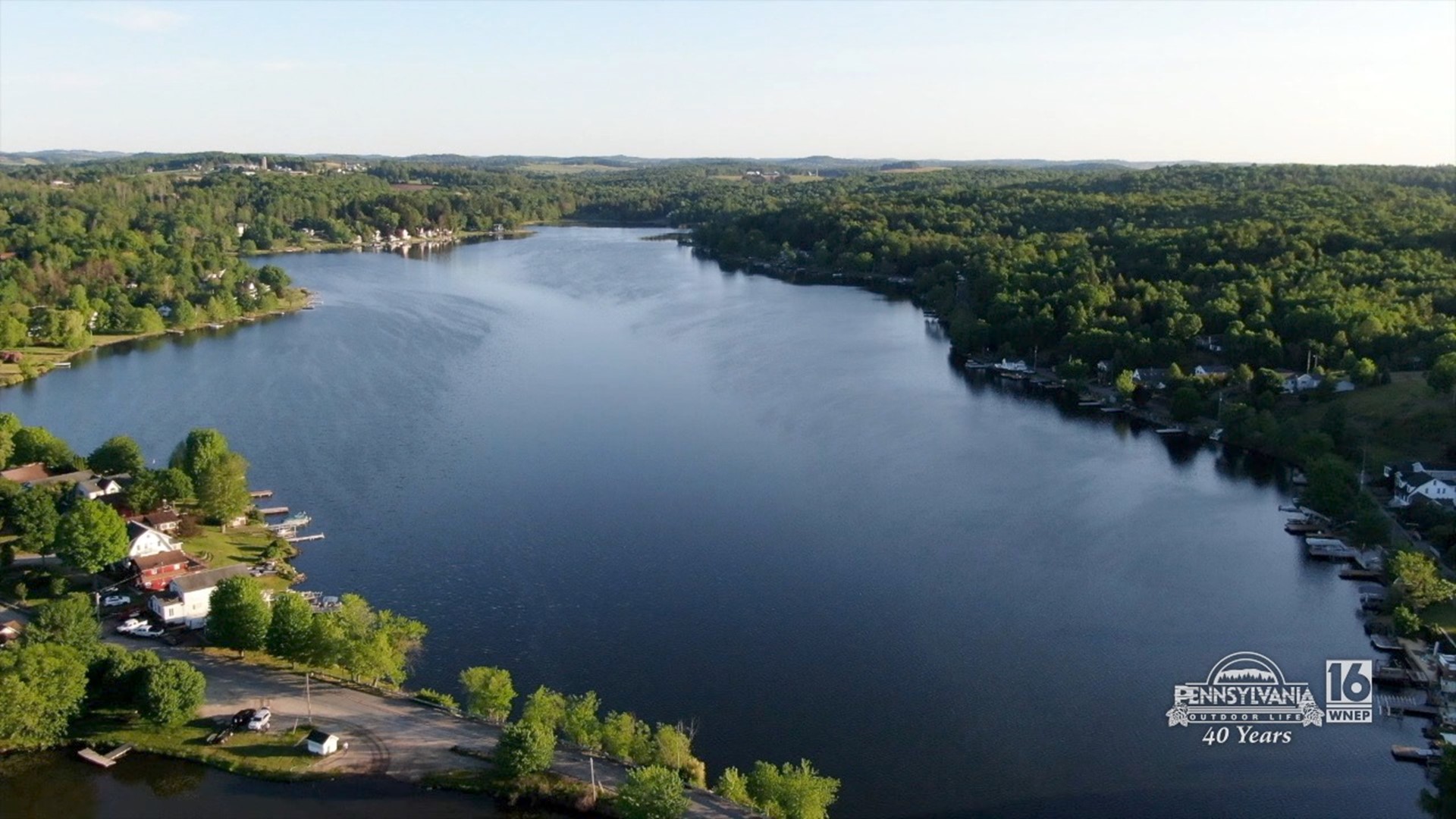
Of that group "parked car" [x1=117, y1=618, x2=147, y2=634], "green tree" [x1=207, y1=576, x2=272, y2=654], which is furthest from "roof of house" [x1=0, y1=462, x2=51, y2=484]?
"green tree" [x1=207, y1=576, x2=272, y2=654]

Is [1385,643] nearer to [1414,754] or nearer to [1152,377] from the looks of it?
[1414,754]

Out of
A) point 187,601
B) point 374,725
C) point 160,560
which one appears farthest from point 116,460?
point 374,725

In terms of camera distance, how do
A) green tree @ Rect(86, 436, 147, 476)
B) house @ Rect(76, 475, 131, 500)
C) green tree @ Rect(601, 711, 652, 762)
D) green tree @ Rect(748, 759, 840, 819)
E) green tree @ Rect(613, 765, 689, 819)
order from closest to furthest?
green tree @ Rect(613, 765, 689, 819) → green tree @ Rect(748, 759, 840, 819) → green tree @ Rect(601, 711, 652, 762) → house @ Rect(76, 475, 131, 500) → green tree @ Rect(86, 436, 147, 476)

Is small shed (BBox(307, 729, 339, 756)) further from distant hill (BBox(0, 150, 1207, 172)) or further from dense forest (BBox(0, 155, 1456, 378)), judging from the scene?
distant hill (BBox(0, 150, 1207, 172))

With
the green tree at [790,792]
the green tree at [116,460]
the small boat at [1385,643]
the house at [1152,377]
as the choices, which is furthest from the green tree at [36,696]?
the house at [1152,377]

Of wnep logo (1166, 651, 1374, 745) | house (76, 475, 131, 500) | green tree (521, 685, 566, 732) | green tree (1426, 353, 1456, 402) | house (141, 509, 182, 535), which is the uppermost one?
green tree (1426, 353, 1456, 402)

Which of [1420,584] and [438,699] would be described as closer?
[438,699]
